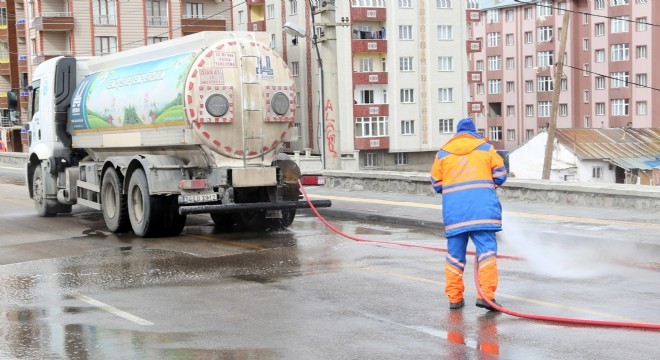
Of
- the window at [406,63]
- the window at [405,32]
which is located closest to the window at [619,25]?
the window at [405,32]

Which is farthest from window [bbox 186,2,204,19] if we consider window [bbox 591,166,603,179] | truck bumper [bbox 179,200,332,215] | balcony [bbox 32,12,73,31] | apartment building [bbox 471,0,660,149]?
truck bumper [bbox 179,200,332,215]

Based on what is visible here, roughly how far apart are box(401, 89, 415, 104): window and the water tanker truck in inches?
2365

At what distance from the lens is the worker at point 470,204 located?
881 cm

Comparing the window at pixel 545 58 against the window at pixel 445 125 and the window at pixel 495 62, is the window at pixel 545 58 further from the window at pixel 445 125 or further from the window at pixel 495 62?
the window at pixel 445 125

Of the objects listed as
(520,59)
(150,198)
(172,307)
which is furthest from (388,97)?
(172,307)

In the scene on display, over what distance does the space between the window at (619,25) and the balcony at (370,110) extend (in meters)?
23.7

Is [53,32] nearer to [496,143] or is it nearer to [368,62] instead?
[368,62]

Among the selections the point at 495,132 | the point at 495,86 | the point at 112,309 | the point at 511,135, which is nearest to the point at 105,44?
the point at 495,86

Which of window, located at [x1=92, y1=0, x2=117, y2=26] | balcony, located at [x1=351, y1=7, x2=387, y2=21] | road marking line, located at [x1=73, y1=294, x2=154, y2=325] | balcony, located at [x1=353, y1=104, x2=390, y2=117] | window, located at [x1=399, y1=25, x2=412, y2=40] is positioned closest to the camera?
road marking line, located at [x1=73, y1=294, x2=154, y2=325]

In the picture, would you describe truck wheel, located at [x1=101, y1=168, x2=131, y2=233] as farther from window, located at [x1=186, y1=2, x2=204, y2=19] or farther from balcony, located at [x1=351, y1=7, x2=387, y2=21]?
window, located at [x1=186, y1=2, x2=204, y2=19]

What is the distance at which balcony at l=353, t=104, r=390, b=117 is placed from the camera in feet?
248

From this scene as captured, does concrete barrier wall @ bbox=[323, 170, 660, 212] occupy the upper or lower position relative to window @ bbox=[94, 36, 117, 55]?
lower

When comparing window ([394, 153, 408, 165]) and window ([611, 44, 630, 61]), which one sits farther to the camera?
window ([611, 44, 630, 61])

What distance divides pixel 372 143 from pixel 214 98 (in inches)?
2443
